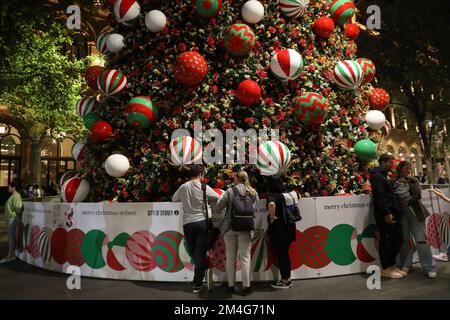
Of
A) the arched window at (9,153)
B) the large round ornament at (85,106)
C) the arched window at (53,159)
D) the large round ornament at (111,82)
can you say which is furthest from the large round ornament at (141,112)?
the arched window at (53,159)

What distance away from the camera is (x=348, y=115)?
8.76m

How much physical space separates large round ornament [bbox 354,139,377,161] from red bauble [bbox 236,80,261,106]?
2720mm

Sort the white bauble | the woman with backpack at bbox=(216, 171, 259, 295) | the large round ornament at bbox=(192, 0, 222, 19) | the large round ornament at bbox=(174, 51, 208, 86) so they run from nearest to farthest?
the woman with backpack at bbox=(216, 171, 259, 295)
the large round ornament at bbox=(174, 51, 208, 86)
the large round ornament at bbox=(192, 0, 222, 19)
the white bauble

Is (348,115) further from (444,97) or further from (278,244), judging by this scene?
(444,97)

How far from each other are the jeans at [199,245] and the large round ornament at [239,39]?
3846mm

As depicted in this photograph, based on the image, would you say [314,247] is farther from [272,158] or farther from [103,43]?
[103,43]

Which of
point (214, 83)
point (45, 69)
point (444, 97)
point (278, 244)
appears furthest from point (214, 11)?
point (444, 97)

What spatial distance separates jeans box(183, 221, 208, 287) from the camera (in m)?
5.42

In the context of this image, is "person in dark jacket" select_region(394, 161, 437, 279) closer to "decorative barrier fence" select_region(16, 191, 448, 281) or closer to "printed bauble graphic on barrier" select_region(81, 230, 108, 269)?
"decorative barrier fence" select_region(16, 191, 448, 281)

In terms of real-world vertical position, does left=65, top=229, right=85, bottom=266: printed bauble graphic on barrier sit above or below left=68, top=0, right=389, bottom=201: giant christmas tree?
below

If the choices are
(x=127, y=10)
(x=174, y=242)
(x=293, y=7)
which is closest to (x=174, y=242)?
(x=174, y=242)

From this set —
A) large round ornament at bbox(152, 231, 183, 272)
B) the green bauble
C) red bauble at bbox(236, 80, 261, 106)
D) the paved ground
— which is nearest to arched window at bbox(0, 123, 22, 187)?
the green bauble

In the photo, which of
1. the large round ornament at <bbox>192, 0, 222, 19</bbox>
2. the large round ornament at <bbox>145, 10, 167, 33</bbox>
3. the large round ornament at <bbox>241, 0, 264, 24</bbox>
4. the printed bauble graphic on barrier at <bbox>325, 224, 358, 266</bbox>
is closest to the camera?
the printed bauble graphic on barrier at <bbox>325, 224, 358, 266</bbox>

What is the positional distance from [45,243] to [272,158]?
486 cm
